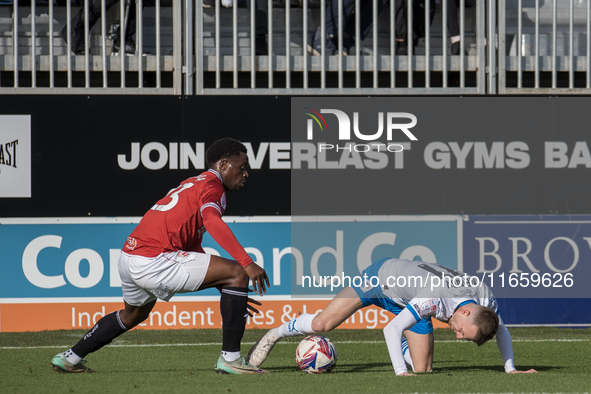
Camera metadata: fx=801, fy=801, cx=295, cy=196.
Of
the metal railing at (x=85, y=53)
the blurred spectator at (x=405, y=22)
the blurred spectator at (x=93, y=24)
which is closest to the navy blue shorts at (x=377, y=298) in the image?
the metal railing at (x=85, y=53)

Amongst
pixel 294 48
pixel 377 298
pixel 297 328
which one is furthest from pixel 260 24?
pixel 297 328

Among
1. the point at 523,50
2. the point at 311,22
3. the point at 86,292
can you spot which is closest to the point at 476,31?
the point at 523,50

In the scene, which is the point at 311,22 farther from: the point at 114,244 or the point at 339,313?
the point at 339,313

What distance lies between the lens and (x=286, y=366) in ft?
21.2

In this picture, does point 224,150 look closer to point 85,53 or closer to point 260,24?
point 85,53

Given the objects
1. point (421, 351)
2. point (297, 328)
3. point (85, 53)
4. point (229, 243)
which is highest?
point (85, 53)

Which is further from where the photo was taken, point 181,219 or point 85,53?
point 85,53

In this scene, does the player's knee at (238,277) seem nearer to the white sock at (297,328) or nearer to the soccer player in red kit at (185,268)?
the soccer player in red kit at (185,268)

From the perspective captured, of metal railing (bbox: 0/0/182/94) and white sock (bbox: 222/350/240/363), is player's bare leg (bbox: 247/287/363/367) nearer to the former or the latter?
white sock (bbox: 222/350/240/363)

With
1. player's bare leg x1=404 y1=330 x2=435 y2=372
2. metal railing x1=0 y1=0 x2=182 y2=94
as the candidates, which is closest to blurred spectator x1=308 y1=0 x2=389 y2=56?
metal railing x1=0 y1=0 x2=182 y2=94

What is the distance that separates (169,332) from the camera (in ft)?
29.1

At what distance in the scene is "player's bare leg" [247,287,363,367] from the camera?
5.76 metres

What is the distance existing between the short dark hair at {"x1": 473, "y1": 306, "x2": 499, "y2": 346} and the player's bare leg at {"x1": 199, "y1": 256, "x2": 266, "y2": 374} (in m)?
1.57

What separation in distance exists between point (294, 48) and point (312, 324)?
6.19 metres
